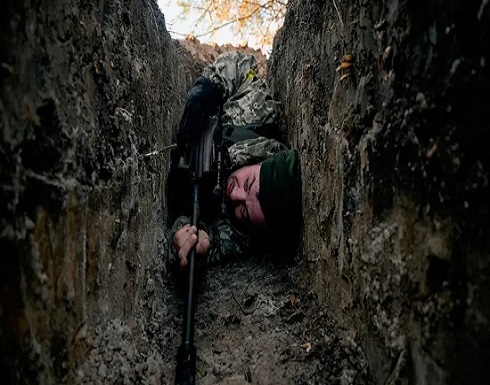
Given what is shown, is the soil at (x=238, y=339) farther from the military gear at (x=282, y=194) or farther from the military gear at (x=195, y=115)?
the military gear at (x=195, y=115)

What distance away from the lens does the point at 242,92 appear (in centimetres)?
294

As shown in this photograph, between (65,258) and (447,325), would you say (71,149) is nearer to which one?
(65,258)

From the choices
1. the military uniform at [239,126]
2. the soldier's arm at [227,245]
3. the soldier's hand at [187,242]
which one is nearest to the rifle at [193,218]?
the soldier's hand at [187,242]

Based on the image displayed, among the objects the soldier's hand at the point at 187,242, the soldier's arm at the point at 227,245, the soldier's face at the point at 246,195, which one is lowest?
the soldier's arm at the point at 227,245

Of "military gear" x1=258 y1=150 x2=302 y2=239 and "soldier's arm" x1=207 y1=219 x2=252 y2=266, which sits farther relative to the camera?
"soldier's arm" x1=207 y1=219 x2=252 y2=266

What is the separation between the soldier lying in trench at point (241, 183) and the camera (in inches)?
80.1

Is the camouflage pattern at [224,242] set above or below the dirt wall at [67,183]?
below

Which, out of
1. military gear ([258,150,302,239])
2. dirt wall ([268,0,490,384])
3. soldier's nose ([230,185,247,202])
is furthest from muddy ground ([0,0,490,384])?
soldier's nose ([230,185,247,202])

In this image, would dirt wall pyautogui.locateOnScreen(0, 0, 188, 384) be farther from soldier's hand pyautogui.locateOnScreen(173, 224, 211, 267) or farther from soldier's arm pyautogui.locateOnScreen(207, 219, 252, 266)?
soldier's arm pyautogui.locateOnScreen(207, 219, 252, 266)

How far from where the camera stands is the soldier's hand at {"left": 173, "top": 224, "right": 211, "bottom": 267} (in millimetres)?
1890

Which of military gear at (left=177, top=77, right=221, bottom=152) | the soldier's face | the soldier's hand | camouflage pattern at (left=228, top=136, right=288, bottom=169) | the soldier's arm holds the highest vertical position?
military gear at (left=177, top=77, right=221, bottom=152)

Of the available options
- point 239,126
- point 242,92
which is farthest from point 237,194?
point 242,92

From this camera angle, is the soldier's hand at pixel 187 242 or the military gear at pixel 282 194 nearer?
the soldier's hand at pixel 187 242

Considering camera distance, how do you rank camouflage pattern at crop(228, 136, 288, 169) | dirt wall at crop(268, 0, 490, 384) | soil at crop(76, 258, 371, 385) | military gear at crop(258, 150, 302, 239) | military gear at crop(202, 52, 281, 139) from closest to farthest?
1. dirt wall at crop(268, 0, 490, 384)
2. soil at crop(76, 258, 371, 385)
3. military gear at crop(258, 150, 302, 239)
4. camouflage pattern at crop(228, 136, 288, 169)
5. military gear at crop(202, 52, 281, 139)
